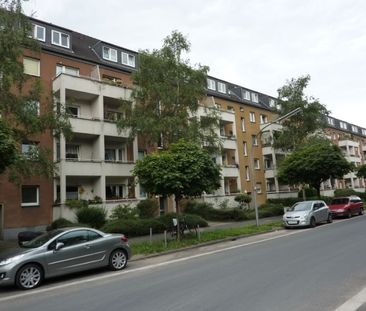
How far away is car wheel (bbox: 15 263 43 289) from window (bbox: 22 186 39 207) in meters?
16.3

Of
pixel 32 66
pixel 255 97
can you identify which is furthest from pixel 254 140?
pixel 32 66

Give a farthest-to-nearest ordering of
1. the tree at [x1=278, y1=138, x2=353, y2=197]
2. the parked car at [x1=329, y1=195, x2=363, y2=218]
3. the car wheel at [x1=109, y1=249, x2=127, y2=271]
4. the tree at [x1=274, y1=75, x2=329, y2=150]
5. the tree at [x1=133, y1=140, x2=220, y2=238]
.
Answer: the tree at [x1=274, y1=75, x2=329, y2=150] < the tree at [x1=278, y1=138, x2=353, y2=197] < the parked car at [x1=329, y1=195, x2=363, y2=218] < the tree at [x1=133, y1=140, x2=220, y2=238] < the car wheel at [x1=109, y1=249, x2=127, y2=271]

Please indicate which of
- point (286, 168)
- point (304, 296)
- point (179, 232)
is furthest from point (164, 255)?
point (286, 168)

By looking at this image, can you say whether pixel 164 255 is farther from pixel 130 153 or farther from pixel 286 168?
pixel 286 168

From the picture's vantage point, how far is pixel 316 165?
Result: 31.4 m

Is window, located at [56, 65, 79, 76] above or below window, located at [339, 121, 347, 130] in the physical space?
below

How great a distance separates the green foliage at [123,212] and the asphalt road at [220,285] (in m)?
13.2

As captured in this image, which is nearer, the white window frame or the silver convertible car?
the silver convertible car

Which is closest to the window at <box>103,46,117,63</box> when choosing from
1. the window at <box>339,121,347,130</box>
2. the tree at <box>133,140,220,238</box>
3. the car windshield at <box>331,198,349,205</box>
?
the tree at <box>133,140,220,238</box>

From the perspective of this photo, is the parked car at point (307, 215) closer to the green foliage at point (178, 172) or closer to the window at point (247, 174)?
the green foliage at point (178, 172)

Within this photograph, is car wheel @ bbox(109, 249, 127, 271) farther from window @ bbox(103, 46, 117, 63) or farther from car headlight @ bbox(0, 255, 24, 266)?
window @ bbox(103, 46, 117, 63)

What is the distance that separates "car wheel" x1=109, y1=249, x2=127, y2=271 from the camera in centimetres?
1166

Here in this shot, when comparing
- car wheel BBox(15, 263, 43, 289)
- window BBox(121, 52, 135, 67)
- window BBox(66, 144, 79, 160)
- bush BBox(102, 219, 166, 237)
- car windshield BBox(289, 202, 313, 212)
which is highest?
window BBox(121, 52, 135, 67)

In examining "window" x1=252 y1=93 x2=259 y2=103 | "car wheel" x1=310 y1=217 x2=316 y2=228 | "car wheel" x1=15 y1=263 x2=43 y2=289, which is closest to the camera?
"car wheel" x1=15 y1=263 x2=43 y2=289
